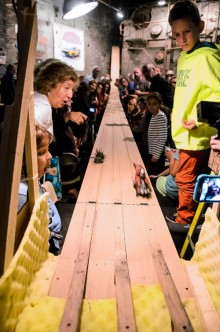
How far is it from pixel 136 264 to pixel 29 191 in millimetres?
819

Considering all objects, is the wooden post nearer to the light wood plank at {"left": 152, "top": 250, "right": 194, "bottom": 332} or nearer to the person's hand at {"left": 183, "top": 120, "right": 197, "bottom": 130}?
the light wood plank at {"left": 152, "top": 250, "right": 194, "bottom": 332}

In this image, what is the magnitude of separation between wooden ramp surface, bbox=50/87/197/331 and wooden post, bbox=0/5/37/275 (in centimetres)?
45

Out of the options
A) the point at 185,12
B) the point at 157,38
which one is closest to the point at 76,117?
the point at 185,12

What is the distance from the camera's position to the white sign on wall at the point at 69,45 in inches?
535

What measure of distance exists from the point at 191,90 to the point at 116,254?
1.85 meters

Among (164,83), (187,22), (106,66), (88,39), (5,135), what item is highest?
(88,39)

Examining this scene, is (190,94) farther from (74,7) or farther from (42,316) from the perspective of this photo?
(42,316)

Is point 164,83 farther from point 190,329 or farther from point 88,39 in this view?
point 88,39

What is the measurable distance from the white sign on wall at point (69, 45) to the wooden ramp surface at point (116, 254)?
13.2 meters

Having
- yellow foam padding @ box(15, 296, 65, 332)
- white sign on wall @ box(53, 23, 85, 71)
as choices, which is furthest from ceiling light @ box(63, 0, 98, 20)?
white sign on wall @ box(53, 23, 85, 71)

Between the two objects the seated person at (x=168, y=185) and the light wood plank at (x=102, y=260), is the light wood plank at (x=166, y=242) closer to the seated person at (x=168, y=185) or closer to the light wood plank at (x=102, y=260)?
the light wood plank at (x=102, y=260)

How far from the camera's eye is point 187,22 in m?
2.51

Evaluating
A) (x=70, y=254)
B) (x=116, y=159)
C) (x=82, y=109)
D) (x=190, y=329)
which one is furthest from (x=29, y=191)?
(x=82, y=109)

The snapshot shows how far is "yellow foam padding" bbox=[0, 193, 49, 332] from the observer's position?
1076 mm
